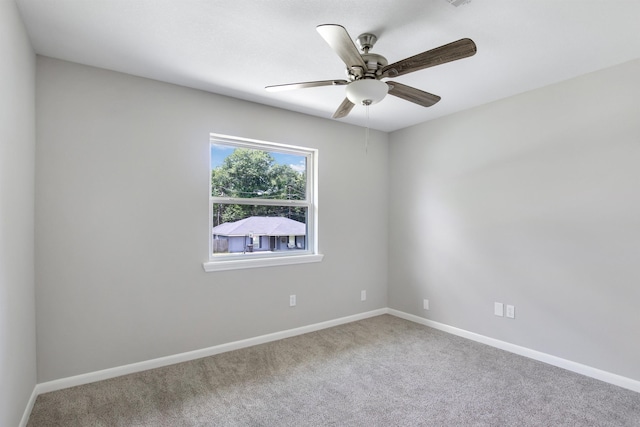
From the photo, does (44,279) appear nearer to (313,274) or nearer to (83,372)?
(83,372)

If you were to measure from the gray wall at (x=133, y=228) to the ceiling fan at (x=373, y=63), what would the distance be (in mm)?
1223

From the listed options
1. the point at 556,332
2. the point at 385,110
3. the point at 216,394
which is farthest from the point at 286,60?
the point at 556,332

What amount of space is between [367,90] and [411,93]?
1.52 ft

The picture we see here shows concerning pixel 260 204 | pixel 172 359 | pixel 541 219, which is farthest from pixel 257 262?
pixel 541 219

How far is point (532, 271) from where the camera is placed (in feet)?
9.96

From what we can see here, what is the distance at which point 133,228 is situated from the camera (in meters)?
2.71

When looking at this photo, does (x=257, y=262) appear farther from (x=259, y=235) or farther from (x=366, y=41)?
(x=366, y=41)

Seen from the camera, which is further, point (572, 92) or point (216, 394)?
A: point (572, 92)

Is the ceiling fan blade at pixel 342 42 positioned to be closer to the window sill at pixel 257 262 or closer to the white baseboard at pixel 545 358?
the window sill at pixel 257 262

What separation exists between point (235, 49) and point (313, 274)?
95.5 inches

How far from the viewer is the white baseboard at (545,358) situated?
250cm

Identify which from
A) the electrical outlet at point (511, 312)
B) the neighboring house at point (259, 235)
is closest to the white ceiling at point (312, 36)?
the neighboring house at point (259, 235)

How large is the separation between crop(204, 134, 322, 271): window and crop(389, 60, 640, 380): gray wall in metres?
1.41

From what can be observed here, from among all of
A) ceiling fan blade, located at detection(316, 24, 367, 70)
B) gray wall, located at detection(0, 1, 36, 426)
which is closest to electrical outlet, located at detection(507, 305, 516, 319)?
ceiling fan blade, located at detection(316, 24, 367, 70)
